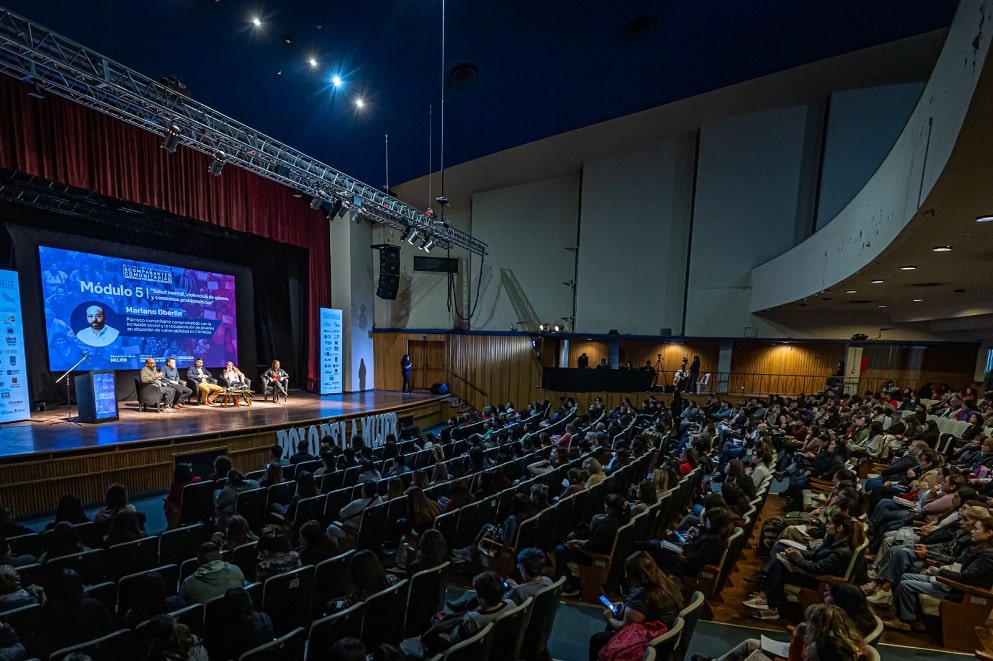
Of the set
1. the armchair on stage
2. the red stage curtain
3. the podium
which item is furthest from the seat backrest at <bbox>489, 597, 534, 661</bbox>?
the armchair on stage

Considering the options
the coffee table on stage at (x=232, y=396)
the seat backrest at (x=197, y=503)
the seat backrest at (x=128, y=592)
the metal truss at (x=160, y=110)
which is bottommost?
the coffee table on stage at (x=232, y=396)

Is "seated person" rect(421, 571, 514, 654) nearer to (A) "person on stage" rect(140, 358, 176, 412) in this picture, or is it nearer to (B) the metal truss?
(B) the metal truss

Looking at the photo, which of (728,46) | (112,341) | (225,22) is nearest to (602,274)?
(728,46)

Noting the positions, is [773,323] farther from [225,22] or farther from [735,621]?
[225,22]

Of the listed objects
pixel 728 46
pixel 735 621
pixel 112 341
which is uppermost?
pixel 728 46

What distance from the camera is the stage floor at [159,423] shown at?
6.11 metres

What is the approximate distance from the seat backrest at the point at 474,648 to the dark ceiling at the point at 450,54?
6666 mm

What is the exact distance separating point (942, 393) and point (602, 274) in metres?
9.76

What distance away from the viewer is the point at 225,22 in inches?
221

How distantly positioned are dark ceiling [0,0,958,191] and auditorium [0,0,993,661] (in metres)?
0.06

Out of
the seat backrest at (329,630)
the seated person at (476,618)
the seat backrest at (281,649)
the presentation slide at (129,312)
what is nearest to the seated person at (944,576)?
the seated person at (476,618)

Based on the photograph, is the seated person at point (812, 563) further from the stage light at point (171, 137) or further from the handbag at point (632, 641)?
the stage light at point (171, 137)

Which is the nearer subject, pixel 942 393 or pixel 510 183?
pixel 942 393

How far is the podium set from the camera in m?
7.61
